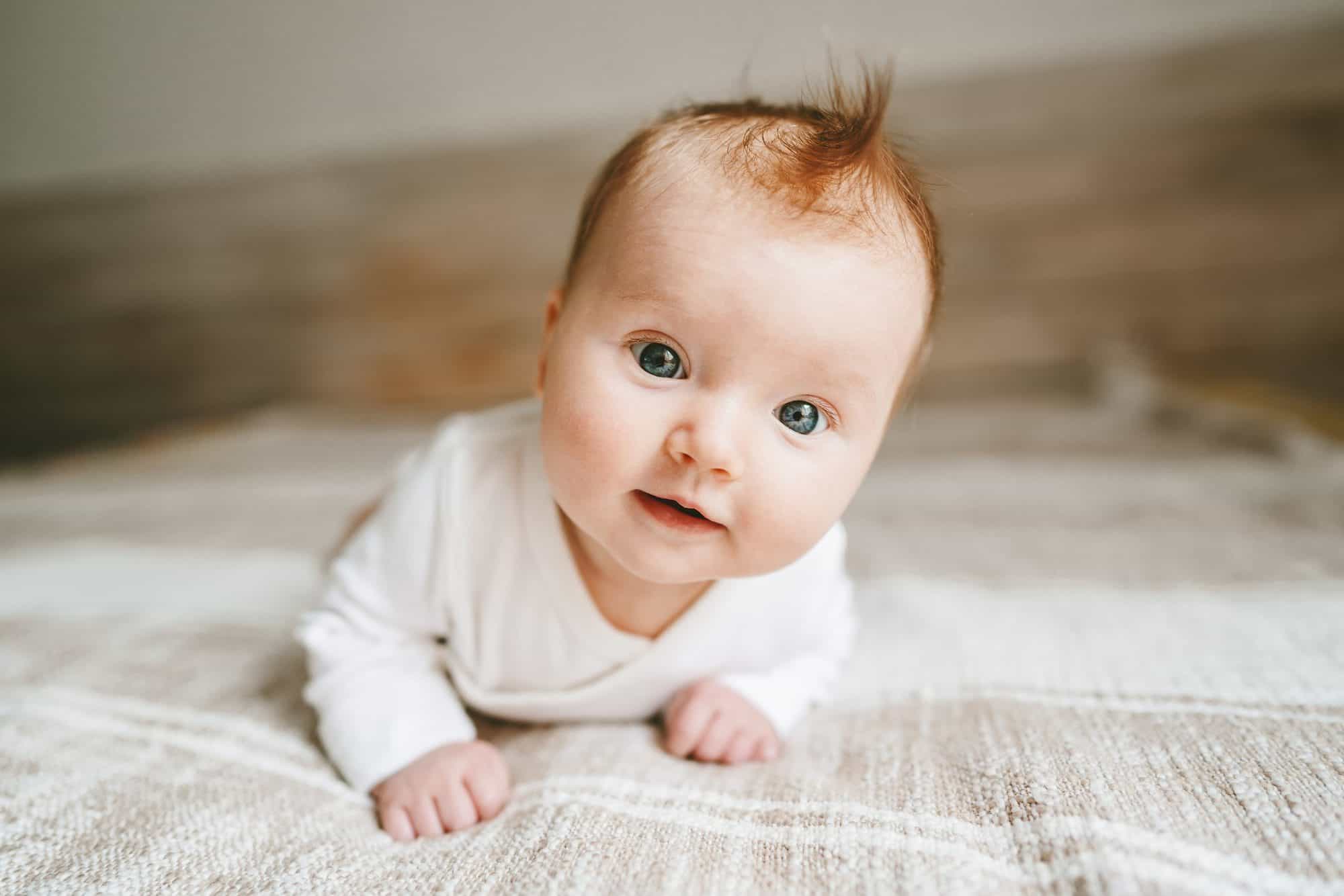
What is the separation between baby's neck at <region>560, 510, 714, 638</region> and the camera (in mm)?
618

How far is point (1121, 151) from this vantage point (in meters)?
1.92

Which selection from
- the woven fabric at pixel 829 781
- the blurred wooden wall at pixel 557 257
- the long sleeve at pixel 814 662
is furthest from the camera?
the blurred wooden wall at pixel 557 257

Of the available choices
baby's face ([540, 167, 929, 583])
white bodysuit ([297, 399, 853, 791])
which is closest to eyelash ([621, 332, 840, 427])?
baby's face ([540, 167, 929, 583])

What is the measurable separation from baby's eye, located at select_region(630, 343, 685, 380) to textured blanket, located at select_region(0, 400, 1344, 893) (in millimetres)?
242

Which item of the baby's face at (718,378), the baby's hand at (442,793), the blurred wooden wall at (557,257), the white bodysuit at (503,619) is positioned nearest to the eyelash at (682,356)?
the baby's face at (718,378)

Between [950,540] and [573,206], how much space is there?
57.1 inches

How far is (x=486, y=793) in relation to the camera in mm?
537

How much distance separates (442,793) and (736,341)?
0.32m

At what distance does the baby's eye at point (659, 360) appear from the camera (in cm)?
49

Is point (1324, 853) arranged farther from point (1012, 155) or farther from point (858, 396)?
point (1012, 155)

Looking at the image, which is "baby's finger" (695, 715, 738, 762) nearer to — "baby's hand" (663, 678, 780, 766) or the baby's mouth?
"baby's hand" (663, 678, 780, 766)

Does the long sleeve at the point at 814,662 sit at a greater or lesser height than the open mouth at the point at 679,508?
lesser

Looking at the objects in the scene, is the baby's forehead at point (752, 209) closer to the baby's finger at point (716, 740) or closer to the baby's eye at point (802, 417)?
the baby's eye at point (802, 417)

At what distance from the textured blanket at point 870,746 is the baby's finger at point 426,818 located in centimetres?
2
